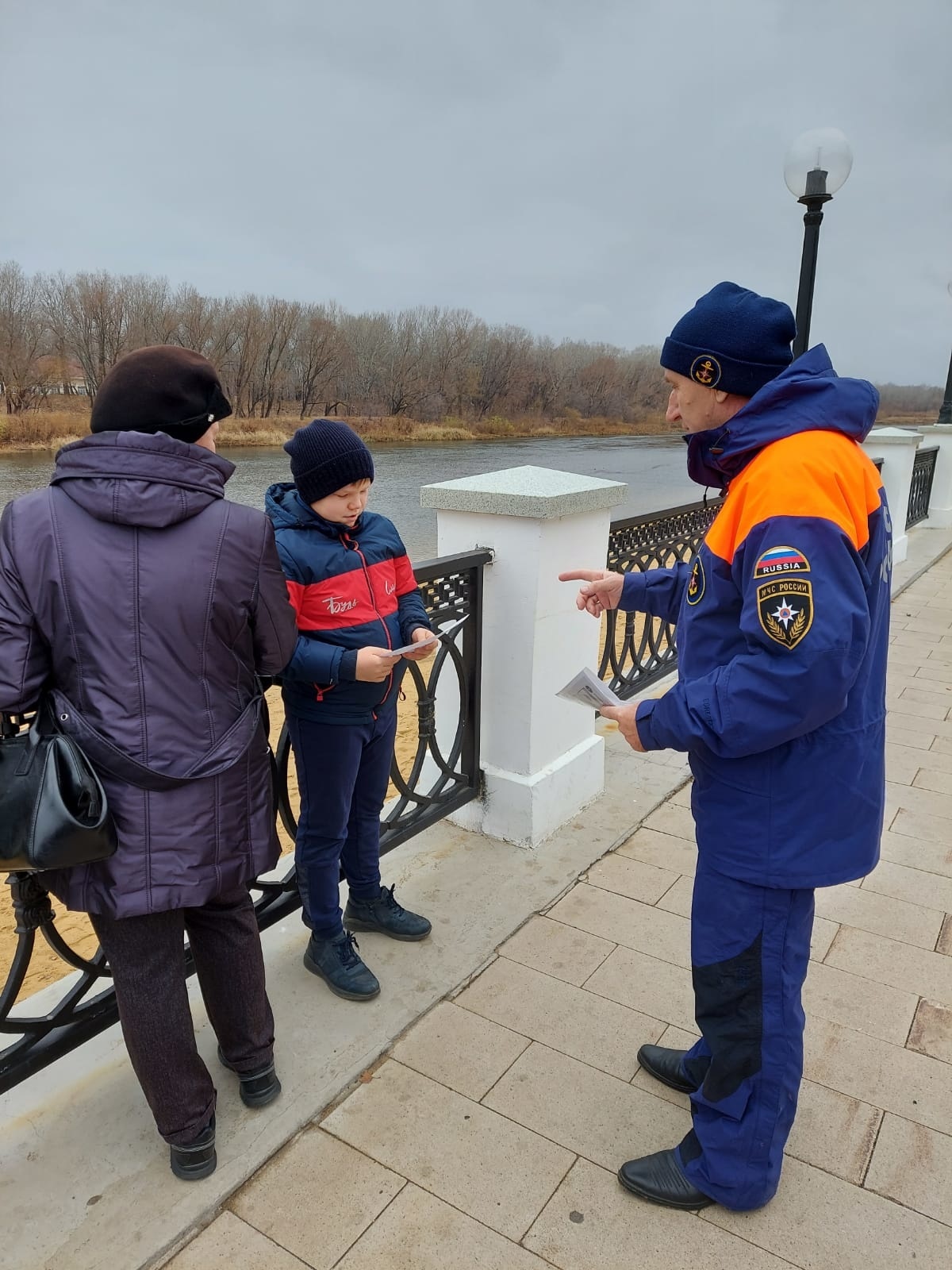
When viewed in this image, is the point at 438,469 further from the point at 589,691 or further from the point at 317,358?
the point at 589,691

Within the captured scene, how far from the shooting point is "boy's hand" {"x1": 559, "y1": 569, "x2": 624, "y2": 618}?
211 cm

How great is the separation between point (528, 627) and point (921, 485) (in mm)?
10009

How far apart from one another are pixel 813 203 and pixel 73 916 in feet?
20.8

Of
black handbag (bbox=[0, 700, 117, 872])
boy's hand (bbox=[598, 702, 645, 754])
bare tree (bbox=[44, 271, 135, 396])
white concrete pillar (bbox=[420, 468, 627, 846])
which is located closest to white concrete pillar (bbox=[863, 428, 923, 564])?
white concrete pillar (bbox=[420, 468, 627, 846])

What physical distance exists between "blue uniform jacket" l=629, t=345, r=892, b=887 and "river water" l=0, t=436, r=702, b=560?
15858 millimetres

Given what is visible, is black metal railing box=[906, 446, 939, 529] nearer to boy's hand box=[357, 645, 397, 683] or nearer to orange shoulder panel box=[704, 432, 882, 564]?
boy's hand box=[357, 645, 397, 683]

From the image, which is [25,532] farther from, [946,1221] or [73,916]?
[73,916]

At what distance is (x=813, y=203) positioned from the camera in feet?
18.2

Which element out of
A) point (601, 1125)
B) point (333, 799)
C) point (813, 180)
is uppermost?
point (813, 180)

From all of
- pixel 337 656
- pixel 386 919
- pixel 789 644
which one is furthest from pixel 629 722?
pixel 386 919

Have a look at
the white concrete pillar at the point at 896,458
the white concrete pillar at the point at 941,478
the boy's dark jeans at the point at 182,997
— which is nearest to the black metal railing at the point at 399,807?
the boy's dark jeans at the point at 182,997

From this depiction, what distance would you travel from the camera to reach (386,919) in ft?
8.66

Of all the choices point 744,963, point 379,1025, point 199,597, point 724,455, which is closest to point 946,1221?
point 744,963

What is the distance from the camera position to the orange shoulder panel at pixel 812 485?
1322 millimetres
